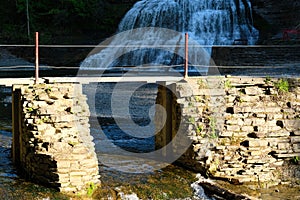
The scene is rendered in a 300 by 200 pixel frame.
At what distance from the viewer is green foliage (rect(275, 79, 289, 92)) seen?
905 centimetres

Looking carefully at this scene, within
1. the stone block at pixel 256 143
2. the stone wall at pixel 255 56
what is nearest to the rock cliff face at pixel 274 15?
the stone wall at pixel 255 56

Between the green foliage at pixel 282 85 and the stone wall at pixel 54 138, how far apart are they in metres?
3.50

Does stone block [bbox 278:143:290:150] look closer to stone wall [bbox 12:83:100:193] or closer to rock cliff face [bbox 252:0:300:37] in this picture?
stone wall [bbox 12:83:100:193]

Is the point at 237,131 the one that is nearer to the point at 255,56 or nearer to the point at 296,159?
the point at 296,159

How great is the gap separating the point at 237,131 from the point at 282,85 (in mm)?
1255

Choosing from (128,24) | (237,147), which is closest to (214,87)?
(237,147)

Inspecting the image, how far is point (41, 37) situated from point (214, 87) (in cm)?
2299

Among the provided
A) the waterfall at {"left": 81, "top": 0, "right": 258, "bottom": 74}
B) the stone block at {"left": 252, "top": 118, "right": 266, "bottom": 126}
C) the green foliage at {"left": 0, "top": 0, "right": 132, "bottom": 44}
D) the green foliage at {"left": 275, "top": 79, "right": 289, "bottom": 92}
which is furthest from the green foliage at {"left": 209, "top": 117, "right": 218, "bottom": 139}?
the green foliage at {"left": 0, "top": 0, "right": 132, "bottom": 44}

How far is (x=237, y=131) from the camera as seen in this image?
8688 millimetres

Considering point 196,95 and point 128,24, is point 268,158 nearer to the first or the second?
point 196,95

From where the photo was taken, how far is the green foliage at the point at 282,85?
905 cm

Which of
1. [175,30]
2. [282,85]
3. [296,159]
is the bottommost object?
[296,159]

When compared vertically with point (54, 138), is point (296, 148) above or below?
below

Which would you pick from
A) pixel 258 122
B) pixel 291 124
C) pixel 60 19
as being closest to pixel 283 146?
pixel 291 124
